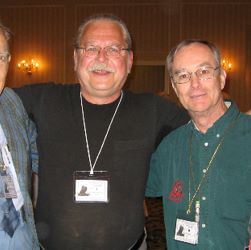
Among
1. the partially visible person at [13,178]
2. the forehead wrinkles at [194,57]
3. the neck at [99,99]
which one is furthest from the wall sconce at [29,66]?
the forehead wrinkles at [194,57]

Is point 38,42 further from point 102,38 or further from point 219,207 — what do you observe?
point 219,207

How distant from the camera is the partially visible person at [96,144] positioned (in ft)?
6.85

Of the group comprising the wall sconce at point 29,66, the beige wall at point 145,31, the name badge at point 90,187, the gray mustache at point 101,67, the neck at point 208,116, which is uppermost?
the beige wall at point 145,31

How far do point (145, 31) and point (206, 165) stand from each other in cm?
918

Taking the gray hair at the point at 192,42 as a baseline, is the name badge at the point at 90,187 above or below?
below

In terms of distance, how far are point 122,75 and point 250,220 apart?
42.5 inches

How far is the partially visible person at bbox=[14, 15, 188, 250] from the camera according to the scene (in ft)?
6.85

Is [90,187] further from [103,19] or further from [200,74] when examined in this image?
[103,19]

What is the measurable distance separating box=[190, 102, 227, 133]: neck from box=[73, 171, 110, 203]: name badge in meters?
0.60

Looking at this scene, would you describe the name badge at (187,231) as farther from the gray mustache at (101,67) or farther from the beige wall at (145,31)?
the beige wall at (145,31)

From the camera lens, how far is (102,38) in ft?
7.39

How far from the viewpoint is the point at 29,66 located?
11.1 metres

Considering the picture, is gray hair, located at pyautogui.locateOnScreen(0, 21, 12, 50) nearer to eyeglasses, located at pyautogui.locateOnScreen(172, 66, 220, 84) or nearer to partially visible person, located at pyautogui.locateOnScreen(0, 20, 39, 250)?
partially visible person, located at pyautogui.locateOnScreen(0, 20, 39, 250)

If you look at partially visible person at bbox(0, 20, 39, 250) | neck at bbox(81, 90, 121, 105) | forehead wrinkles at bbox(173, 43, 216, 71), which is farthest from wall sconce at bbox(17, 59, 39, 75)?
forehead wrinkles at bbox(173, 43, 216, 71)
